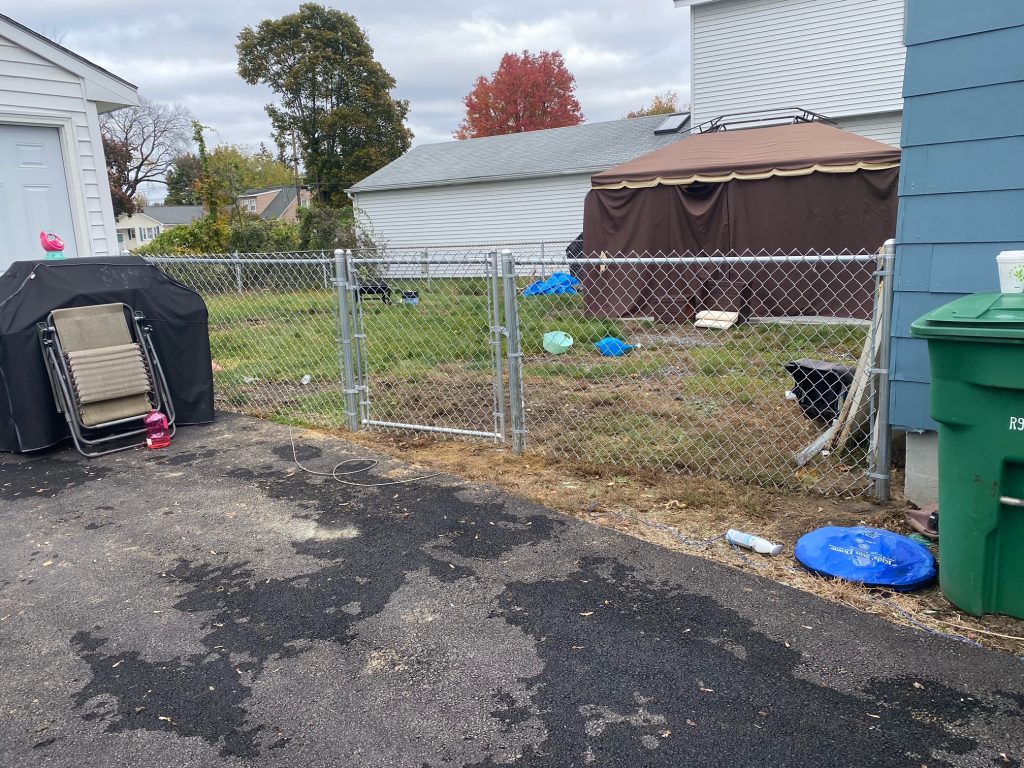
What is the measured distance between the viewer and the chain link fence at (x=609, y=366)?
15.2 ft

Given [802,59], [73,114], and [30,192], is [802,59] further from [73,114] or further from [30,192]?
[30,192]

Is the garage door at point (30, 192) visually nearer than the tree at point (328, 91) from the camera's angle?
Yes

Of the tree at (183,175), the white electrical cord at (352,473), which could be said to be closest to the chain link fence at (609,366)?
the white electrical cord at (352,473)

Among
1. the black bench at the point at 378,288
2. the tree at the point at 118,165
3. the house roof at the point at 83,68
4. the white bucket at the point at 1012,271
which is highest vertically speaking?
the tree at the point at 118,165

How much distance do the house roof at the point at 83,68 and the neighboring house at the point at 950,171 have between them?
7881 mm

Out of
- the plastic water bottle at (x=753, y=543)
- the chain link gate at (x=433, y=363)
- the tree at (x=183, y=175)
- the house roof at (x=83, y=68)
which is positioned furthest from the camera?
the tree at (x=183, y=175)

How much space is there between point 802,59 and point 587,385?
13588mm

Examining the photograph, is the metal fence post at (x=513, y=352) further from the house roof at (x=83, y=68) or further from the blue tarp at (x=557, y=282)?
the blue tarp at (x=557, y=282)

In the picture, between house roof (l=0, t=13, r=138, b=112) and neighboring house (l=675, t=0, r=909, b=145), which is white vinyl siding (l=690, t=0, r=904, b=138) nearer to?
neighboring house (l=675, t=0, r=909, b=145)

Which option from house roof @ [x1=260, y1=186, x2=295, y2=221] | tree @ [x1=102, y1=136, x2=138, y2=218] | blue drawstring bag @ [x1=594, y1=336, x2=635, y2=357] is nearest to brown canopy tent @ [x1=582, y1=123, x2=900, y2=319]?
blue drawstring bag @ [x1=594, y1=336, x2=635, y2=357]

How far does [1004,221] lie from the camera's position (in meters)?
3.27

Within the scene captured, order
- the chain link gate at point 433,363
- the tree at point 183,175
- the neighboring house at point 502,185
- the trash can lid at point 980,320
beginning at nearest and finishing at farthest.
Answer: the trash can lid at point 980,320
the chain link gate at point 433,363
the neighboring house at point 502,185
the tree at point 183,175

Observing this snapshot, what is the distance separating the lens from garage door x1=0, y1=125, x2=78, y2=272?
23.8 feet

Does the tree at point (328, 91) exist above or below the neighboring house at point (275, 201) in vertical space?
above
